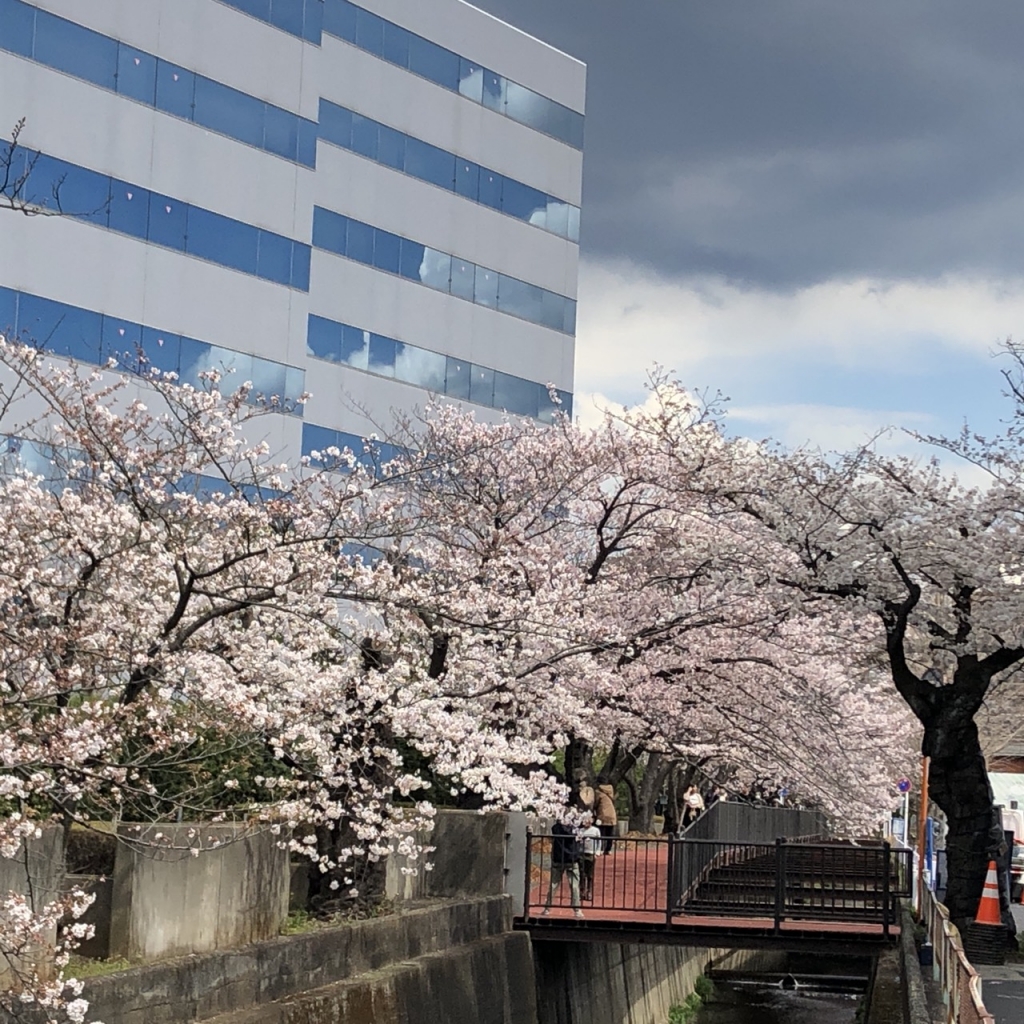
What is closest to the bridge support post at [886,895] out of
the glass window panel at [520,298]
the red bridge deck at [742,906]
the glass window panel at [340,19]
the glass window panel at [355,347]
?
the red bridge deck at [742,906]

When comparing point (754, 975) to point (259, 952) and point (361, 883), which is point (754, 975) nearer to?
point (361, 883)

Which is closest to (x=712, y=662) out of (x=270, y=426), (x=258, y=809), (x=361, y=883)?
(x=361, y=883)

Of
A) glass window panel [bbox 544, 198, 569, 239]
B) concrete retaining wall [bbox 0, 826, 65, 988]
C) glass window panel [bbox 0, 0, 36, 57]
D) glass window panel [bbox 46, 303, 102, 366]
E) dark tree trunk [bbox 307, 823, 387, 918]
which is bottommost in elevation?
dark tree trunk [bbox 307, 823, 387, 918]

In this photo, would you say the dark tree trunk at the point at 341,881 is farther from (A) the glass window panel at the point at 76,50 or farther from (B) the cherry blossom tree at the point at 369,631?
(A) the glass window panel at the point at 76,50

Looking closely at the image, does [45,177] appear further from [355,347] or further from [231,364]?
[355,347]

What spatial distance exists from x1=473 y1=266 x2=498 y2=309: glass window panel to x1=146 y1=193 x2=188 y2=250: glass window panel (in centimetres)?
1133

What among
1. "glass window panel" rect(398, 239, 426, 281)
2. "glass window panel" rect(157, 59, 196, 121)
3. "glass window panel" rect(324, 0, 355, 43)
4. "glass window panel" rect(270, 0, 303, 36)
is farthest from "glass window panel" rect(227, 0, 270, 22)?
"glass window panel" rect(398, 239, 426, 281)

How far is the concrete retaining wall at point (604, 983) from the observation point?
1900 centimetres

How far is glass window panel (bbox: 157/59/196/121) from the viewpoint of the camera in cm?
3444

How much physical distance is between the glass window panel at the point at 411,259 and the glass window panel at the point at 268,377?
6346mm

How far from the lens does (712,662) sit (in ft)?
65.3

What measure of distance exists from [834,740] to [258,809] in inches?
525

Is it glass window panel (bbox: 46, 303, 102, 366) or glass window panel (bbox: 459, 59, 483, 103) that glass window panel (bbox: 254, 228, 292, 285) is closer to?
glass window panel (bbox: 46, 303, 102, 366)

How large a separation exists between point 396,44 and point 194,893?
1373 inches
